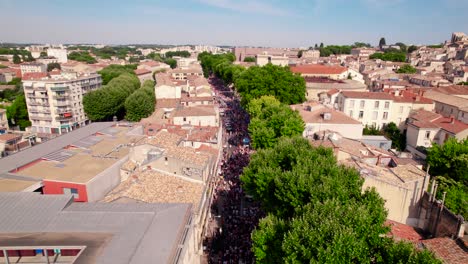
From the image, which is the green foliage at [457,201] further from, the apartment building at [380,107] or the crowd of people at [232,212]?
the apartment building at [380,107]

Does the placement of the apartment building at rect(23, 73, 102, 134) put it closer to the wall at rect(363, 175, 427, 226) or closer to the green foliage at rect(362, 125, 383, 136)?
the green foliage at rect(362, 125, 383, 136)

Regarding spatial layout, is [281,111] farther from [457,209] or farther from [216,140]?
[457,209]

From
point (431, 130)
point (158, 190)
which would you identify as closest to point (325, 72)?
point (431, 130)

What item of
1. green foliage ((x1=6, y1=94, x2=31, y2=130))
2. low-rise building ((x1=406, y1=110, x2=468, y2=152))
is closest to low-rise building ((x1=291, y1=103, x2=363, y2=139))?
low-rise building ((x1=406, y1=110, x2=468, y2=152))

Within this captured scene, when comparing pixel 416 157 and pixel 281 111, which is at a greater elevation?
pixel 281 111

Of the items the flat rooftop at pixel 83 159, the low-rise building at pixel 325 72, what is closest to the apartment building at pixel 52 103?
the flat rooftop at pixel 83 159

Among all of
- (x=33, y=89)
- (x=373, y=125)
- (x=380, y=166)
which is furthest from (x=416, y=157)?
(x=33, y=89)

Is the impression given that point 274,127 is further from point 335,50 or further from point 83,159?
point 335,50

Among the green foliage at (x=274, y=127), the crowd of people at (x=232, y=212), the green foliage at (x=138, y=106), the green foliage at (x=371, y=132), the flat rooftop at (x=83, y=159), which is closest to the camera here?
the crowd of people at (x=232, y=212)
